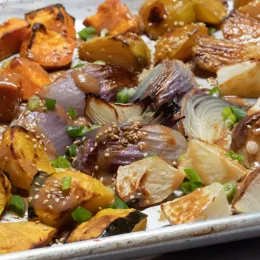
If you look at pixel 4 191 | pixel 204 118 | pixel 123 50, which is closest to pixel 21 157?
pixel 4 191

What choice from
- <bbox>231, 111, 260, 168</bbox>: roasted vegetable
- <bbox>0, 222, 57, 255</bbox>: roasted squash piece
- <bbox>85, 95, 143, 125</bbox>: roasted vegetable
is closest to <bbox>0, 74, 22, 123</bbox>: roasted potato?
<bbox>85, 95, 143, 125</bbox>: roasted vegetable

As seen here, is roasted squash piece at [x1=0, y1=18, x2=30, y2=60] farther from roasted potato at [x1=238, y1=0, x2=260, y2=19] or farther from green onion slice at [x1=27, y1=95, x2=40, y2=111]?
roasted potato at [x1=238, y1=0, x2=260, y2=19]

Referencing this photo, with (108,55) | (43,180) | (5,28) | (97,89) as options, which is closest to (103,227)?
(43,180)

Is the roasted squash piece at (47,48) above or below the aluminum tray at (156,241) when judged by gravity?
above

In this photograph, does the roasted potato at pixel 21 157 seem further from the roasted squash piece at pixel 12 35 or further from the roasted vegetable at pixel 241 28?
the roasted vegetable at pixel 241 28

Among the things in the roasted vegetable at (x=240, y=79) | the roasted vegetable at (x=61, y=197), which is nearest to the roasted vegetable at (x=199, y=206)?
the roasted vegetable at (x=61, y=197)

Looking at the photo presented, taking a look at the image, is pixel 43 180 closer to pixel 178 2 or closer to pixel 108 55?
pixel 108 55
